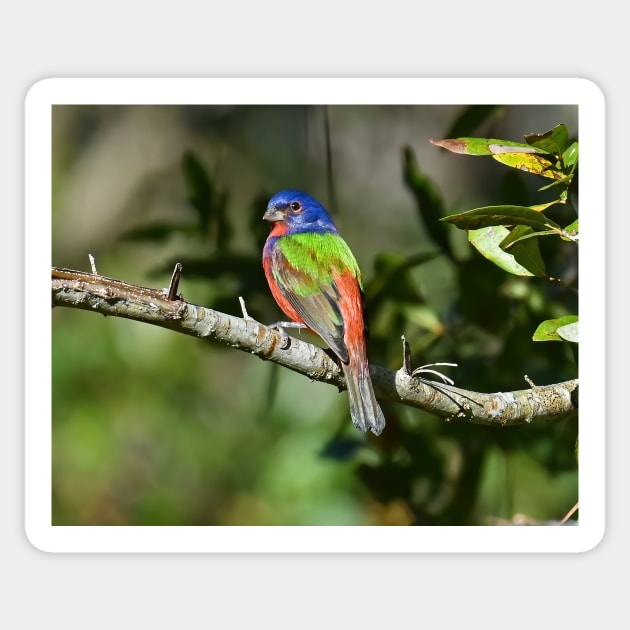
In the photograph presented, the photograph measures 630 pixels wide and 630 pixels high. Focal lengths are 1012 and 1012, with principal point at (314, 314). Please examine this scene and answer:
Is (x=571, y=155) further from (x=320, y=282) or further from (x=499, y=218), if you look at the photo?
(x=320, y=282)

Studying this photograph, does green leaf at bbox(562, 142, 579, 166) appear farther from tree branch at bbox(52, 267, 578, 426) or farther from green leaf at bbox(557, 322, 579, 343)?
tree branch at bbox(52, 267, 578, 426)
